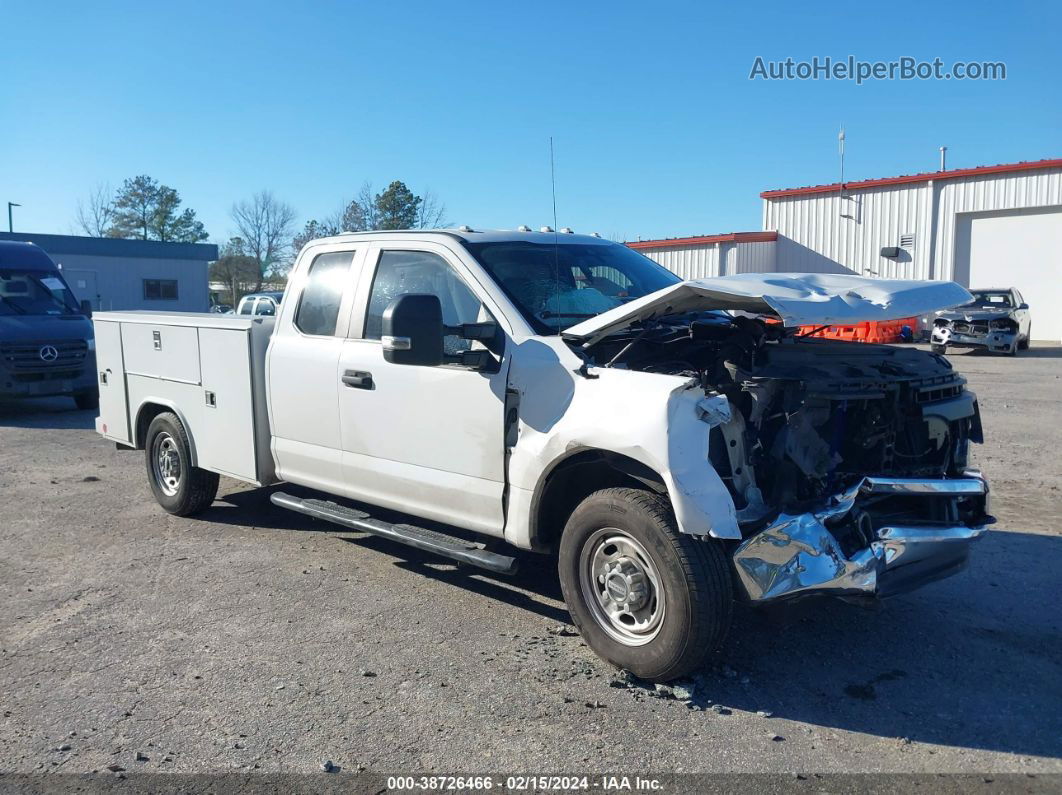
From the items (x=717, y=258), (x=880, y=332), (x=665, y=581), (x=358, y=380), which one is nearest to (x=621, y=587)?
(x=665, y=581)

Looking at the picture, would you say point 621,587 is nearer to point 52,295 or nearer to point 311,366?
point 311,366

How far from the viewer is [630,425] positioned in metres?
3.94

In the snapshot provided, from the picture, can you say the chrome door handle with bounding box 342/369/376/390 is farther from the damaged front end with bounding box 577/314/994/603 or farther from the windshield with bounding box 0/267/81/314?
the windshield with bounding box 0/267/81/314

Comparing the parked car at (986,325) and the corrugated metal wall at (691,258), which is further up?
the corrugated metal wall at (691,258)

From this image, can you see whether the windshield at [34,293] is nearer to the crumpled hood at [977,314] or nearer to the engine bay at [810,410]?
the engine bay at [810,410]

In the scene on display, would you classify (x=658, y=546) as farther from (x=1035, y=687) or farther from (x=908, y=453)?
(x=1035, y=687)

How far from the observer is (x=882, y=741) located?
11.9ft

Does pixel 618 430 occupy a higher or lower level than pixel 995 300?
lower

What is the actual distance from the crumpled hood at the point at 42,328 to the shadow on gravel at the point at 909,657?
10.0m

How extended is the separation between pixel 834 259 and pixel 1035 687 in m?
29.6

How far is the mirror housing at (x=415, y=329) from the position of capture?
4.34m

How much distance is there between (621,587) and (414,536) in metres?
1.39

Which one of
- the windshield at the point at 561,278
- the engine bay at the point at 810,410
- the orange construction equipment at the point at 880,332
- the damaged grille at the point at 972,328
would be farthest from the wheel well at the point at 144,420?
the damaged grille at the point at 972,328

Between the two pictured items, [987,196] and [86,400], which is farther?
[987,196]
